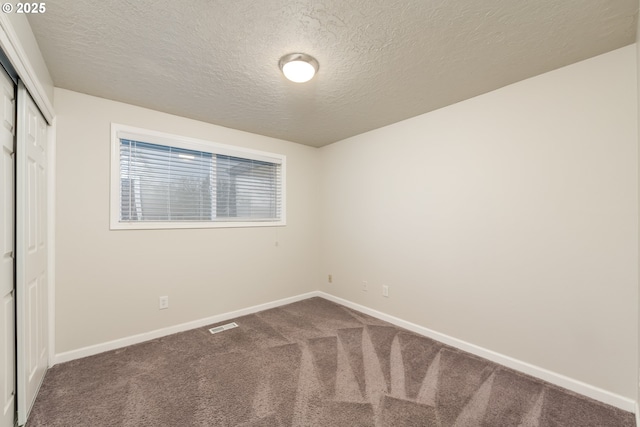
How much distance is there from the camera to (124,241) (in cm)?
258

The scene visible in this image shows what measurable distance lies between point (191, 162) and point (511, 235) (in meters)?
3.20

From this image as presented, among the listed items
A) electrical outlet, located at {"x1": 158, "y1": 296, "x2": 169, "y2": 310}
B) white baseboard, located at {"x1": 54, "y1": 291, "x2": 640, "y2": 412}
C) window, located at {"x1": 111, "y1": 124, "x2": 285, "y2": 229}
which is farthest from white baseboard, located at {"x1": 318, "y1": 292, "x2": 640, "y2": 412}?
electrical outlet, located at {"x1": 158, "y1": 296, "x2": 169, "y2": 310}

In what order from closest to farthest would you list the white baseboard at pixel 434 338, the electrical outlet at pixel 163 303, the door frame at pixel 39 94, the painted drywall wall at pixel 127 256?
the door frame at pixel 39 94, the white baseboard at pixel 434 338, the painted drywall wall at pixel 127 256, the electrical outlet at pixel 163 303

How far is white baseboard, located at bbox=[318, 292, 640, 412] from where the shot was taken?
177cm

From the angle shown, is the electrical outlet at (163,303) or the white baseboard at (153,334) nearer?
the white baseboard at (153,334)

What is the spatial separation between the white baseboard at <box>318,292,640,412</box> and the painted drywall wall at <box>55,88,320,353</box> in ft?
6.02

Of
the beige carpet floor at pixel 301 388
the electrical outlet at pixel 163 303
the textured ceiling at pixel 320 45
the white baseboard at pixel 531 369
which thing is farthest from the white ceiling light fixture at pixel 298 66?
the white baseboard at pixel 531 369

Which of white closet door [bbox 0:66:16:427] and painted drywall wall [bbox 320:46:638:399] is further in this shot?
painted drywall wall [bbox 320:46:638:399]

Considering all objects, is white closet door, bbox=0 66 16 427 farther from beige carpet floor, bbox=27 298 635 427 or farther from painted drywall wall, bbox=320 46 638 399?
painted drywall wall, bbox=320 46 638 399

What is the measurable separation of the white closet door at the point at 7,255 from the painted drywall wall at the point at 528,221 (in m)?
3.01

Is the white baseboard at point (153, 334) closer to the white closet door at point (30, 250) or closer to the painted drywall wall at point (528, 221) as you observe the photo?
the white closet door at point (30, 250)

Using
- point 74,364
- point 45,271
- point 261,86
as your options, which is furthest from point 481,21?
point 74,364

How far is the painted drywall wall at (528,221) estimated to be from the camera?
1775mm

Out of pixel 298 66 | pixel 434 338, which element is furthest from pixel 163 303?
pixel 434 338
